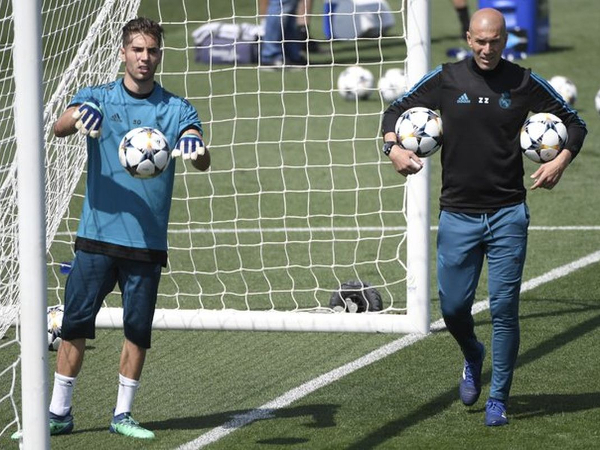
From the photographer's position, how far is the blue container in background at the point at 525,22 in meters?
22.0

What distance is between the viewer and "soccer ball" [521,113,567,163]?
675cm

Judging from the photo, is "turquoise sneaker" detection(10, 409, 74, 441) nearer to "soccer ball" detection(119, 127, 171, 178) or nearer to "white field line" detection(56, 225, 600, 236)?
"soccer ball" detection(119, 127, 171, 178)

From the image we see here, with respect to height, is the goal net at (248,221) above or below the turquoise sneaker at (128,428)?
above

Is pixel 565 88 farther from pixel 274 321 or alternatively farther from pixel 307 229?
pixel 274 321

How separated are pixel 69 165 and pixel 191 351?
1.68 meters

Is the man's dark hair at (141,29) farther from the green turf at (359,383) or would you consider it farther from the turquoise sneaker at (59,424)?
the green turf at (359,383)

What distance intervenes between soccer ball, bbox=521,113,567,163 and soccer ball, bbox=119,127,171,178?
6.23 ft

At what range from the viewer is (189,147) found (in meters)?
6.30

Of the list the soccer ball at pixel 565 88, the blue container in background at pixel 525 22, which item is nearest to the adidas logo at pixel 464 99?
the soccer ball at pixel 565 88

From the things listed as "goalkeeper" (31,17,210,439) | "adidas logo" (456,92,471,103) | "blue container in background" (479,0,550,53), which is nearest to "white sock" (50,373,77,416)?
"goalkeeper" (31,17,210,439)

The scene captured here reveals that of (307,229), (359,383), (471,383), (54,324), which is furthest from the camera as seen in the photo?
(307,229)

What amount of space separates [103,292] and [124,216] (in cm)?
44

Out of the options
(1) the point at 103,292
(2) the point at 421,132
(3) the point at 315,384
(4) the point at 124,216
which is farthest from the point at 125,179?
(3) the point at 315,384

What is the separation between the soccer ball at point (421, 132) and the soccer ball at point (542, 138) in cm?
46
